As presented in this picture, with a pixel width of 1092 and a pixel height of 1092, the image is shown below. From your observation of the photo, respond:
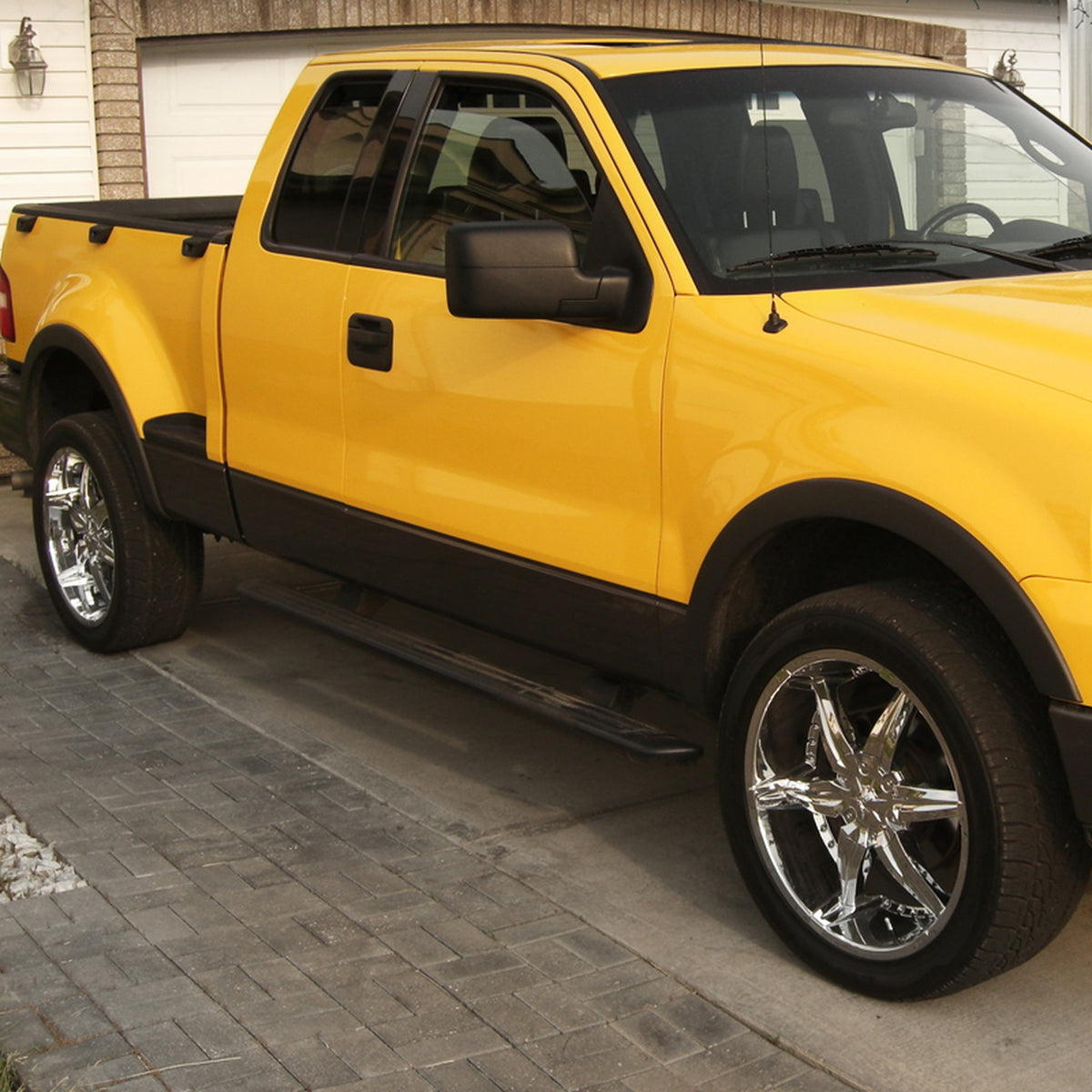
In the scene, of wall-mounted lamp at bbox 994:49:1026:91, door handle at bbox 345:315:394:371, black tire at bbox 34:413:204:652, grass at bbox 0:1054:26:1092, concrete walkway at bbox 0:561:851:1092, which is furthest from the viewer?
wall-mounted lamp at bbox 994:49:1026:91

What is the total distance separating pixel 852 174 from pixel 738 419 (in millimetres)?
1038

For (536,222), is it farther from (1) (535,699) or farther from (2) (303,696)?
(2) (303,696)

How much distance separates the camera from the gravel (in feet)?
14.0

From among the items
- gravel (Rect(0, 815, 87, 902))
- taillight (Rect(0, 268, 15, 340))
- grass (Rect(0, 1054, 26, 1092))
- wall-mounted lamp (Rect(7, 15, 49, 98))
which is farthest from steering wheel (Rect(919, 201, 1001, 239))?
wall-mounted lamp (Rect(7, 15, 49, 98))

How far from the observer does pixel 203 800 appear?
489 cm

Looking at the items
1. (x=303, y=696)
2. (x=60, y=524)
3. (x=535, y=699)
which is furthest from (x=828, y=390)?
(x=60, y=524)

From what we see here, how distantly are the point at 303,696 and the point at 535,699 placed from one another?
1.81 meters

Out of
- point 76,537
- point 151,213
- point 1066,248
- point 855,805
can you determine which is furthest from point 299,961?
point 151,213

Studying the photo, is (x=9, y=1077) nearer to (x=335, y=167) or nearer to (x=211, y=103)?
(x=335, y=167)

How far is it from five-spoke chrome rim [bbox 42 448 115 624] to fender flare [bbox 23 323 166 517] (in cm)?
23

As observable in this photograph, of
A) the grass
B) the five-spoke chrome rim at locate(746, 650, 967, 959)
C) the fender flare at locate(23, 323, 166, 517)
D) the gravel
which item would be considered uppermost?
the fender flare at locate(23, 323, 166, 517)

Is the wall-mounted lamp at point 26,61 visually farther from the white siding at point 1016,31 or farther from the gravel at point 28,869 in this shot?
the gravel at point 28,869

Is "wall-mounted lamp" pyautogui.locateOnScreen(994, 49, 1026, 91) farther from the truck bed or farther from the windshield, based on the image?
the windshield

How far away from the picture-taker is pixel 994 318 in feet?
11.7
